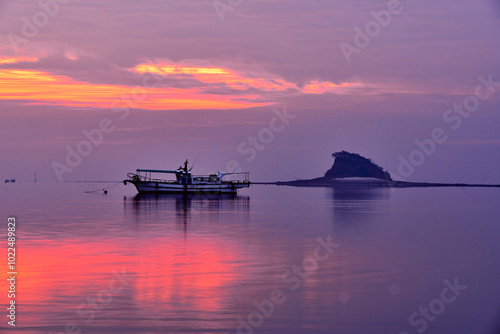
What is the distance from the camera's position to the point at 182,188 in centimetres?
17238

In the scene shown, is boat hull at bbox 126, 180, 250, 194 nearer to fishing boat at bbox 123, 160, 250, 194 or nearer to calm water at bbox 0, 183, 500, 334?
fishing boat at bbox 123, 160, 250, 194

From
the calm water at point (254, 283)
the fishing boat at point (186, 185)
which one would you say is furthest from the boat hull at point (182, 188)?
the calm water at point (254, 283)

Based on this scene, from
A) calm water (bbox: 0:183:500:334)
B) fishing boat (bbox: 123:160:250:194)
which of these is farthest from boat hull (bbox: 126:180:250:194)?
calm water (bbox: 0:183:500:334)

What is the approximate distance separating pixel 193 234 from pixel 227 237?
13.0 feet

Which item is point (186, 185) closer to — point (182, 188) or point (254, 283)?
point (182, 188)

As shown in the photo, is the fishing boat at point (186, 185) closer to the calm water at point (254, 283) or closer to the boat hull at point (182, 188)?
the boat hull at point (182, 188)

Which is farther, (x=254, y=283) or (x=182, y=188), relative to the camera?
(x=182, y=188)

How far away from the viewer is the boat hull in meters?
173

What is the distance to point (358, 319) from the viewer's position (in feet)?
82.8

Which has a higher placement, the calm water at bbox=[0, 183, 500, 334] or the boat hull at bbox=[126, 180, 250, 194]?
the boat hull at bbox=[126, 180, 250, 194]

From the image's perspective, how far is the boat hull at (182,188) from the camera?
173 m

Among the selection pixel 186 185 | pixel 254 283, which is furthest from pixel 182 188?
pixel 254 283

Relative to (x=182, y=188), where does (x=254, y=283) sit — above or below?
below

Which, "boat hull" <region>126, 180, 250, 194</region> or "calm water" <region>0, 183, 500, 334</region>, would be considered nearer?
"calm water" <region>0, 183, 500, 334</region>
